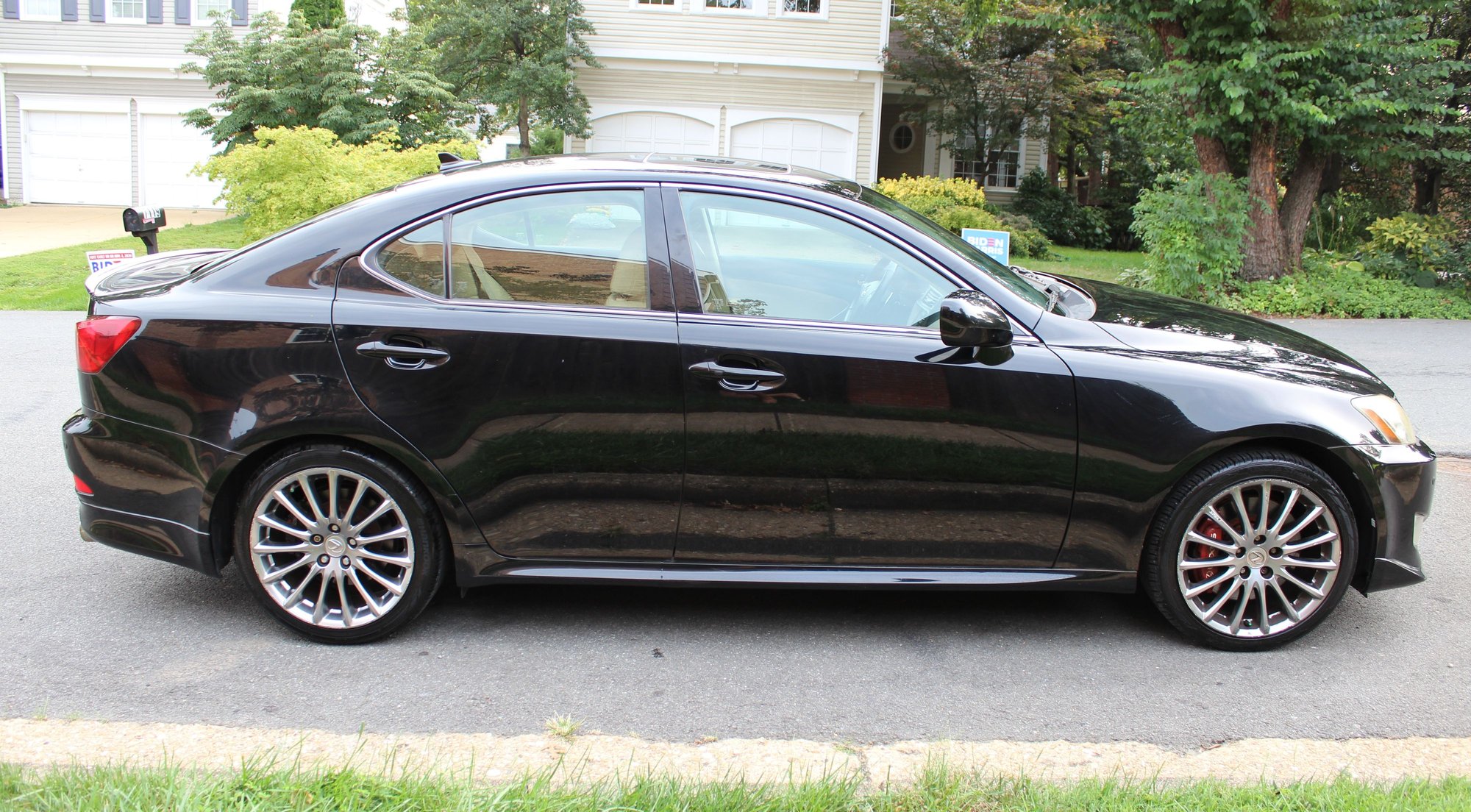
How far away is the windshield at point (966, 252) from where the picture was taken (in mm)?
3939

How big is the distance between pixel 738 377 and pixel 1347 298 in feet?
35.6

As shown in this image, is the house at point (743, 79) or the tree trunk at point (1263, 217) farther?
the house at point (743, 79)

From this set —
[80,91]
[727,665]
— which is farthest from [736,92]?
[727,665]

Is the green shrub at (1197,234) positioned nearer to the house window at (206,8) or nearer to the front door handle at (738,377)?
the front door handle at (738,377)

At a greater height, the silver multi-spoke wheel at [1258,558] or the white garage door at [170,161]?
the white garage door at [170,161]

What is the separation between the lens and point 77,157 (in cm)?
2605

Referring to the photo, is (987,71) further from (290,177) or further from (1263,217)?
(290,177)

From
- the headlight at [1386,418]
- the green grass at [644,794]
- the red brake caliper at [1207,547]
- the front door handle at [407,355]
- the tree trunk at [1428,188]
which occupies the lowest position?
the green grass at [644,794]

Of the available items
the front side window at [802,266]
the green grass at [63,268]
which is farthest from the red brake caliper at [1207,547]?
the green grass at [63,268]

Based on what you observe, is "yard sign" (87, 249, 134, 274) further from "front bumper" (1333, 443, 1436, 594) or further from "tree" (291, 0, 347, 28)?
"tree" (291, 0, 347, 28)

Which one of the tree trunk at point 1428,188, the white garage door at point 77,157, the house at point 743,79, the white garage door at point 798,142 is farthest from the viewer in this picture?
the white garage door at point 77,157

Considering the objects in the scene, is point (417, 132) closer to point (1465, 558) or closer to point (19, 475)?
point (19, 475)

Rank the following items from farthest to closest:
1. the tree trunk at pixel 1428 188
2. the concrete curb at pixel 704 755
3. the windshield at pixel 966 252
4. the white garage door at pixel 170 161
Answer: the white garage door at pixel 170 161 < the tree trunk at pixel 1428 188 < the windshield at pixel 966 252 < the concrete curb at pixel 704 755

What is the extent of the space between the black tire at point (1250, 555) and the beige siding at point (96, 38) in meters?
26.2
